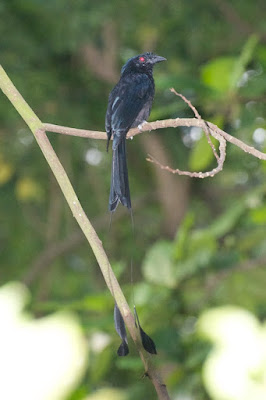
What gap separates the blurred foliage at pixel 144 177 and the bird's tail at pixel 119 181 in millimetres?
451

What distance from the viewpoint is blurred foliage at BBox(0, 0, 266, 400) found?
1.41m

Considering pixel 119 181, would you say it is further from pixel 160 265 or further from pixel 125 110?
pixel 160 265

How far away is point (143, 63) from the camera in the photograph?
2.82 feet

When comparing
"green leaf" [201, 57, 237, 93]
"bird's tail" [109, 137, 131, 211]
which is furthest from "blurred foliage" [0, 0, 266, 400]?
"bird's tail" [109, 137, 131, 211]

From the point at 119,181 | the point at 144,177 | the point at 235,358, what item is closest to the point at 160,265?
the point at 235,358

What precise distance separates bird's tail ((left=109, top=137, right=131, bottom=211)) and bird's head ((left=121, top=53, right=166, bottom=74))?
0.25m

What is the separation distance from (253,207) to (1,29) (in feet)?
3.62

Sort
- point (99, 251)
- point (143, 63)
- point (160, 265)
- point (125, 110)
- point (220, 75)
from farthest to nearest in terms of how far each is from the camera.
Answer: point (160, 265), point (220, 75), point (143, 63), point (125, 110), point (99, 251)

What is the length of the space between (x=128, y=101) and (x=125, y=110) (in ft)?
0.12

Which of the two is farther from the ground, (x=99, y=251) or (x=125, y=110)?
(x=125, y=110)

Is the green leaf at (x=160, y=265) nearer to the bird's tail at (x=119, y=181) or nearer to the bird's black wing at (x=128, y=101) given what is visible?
the bird's black wing at (x=128, y=101)

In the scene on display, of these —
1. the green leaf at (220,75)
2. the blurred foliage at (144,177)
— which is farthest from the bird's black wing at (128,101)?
the green leaf at (220,75)

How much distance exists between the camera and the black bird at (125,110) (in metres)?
0.56

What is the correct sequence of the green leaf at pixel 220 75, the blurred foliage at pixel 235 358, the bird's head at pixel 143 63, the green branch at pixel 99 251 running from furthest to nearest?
1. the green leaf at pixel 220 75
2. the blurred foliage at pixel 235 358
3. the bird's head at pixel 143 63
4. the green branch at pixel 99 251
